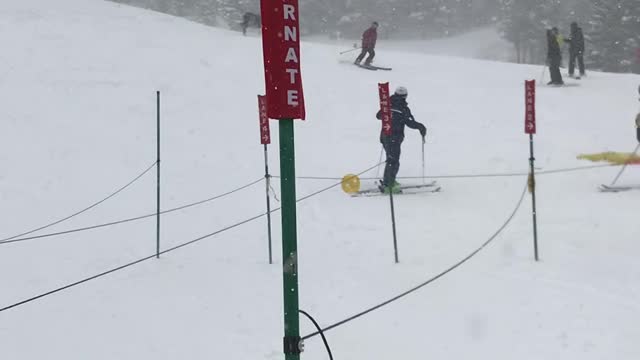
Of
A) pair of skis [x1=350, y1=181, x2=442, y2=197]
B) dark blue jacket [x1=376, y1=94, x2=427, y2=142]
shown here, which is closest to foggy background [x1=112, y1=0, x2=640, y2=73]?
pair of skis [x1=350, y1=181, x2=442, y2=197]

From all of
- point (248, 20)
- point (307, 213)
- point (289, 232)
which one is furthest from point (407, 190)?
point (248, 20)

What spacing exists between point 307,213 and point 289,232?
890 cm

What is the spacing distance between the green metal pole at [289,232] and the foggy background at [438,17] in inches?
2119

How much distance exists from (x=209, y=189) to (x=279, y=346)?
8.02m

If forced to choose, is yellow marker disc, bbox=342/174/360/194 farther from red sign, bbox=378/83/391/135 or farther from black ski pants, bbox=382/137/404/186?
red sign, bbox=378/83/391/135

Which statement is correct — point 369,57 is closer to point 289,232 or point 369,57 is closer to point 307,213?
point 307,213

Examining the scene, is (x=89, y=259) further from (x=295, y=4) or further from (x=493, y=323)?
(x=295, y=4)

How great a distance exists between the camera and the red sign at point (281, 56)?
151 inches

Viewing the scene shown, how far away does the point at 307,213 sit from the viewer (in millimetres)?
12844

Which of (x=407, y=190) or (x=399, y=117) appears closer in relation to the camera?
(x=399, y=117)

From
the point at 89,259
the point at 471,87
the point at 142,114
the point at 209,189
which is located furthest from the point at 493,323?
the point at 471,87

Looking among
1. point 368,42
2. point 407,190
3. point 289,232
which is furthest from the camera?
point 368,42

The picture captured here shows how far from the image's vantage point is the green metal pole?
154 inches

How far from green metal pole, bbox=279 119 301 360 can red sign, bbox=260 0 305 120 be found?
99mm
